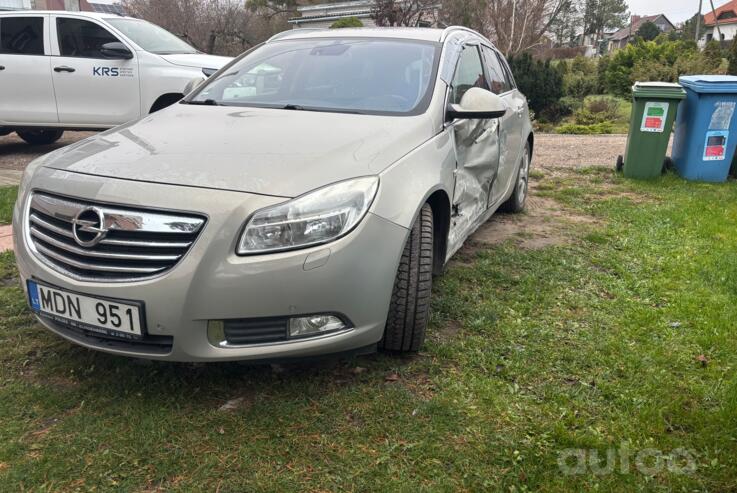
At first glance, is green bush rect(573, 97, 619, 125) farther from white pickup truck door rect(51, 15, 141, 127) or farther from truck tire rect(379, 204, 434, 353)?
truck tire rect(379, 204, 434, 353)

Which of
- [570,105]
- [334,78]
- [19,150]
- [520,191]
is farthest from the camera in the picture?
[570,105]

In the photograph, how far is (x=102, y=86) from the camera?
7465mm

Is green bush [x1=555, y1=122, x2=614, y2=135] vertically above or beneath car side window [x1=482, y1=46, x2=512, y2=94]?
beneath

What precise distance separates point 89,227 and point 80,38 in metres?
6.23

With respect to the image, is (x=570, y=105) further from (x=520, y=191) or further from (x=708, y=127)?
(x=520, y=191)

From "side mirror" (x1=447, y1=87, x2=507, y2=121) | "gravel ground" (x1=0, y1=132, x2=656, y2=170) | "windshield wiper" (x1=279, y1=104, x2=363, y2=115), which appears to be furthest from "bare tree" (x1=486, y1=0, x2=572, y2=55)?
"windshield wiper" (x1=279, y1=104, x2=363, y2=115)

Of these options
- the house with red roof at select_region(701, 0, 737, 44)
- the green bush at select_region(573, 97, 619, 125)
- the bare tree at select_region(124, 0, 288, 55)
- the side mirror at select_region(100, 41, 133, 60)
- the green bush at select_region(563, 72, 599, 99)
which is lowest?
the green bush at select_region(573, 97, 619, 125)

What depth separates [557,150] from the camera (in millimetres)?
9750

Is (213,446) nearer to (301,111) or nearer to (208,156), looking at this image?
(208,156)

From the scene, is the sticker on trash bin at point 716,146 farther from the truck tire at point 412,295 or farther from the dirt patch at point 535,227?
the truck tire at point 412,295

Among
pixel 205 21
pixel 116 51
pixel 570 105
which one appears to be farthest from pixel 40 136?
pixel 570 105

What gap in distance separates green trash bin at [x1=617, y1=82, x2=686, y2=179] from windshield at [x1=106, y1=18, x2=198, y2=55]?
5538 mm

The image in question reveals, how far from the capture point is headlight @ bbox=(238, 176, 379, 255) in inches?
90.4

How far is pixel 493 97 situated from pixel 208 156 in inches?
67.3
